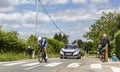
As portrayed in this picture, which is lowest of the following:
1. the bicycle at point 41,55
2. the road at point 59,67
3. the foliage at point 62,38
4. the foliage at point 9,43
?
the road at point 59,67

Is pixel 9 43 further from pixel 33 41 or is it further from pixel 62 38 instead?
pixel 62 38

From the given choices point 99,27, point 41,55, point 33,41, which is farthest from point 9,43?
point 99,27

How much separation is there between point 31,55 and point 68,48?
14.8ft

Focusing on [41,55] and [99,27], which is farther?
[99,27]

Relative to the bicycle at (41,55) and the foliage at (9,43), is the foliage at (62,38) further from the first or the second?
the bicycle at (41,55)

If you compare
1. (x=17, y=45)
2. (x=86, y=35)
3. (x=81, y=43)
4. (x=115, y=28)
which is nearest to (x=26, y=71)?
(x=17, y=45)

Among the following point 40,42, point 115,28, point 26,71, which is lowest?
point 26,71

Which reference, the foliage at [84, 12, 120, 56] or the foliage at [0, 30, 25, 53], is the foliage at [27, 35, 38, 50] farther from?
the foliage at [84, 12, 120, 56]

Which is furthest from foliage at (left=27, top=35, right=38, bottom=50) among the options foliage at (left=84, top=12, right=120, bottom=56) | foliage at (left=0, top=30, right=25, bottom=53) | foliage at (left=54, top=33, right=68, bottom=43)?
foliage at (left=54, top=33, right=68, bottom=43)

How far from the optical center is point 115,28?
59938 millimetres

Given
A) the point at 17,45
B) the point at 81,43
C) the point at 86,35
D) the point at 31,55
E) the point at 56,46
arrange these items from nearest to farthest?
the point at 31,55, the point at 17,45, the point at 56,46, the point at 86,35, the point at 81,43

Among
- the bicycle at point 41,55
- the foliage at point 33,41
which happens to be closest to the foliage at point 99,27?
the foliage at point 33,41

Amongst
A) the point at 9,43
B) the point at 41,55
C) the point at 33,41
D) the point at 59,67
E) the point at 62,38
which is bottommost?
the point at 59,67

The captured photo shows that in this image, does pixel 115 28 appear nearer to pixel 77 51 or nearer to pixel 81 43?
pixel 77 51
